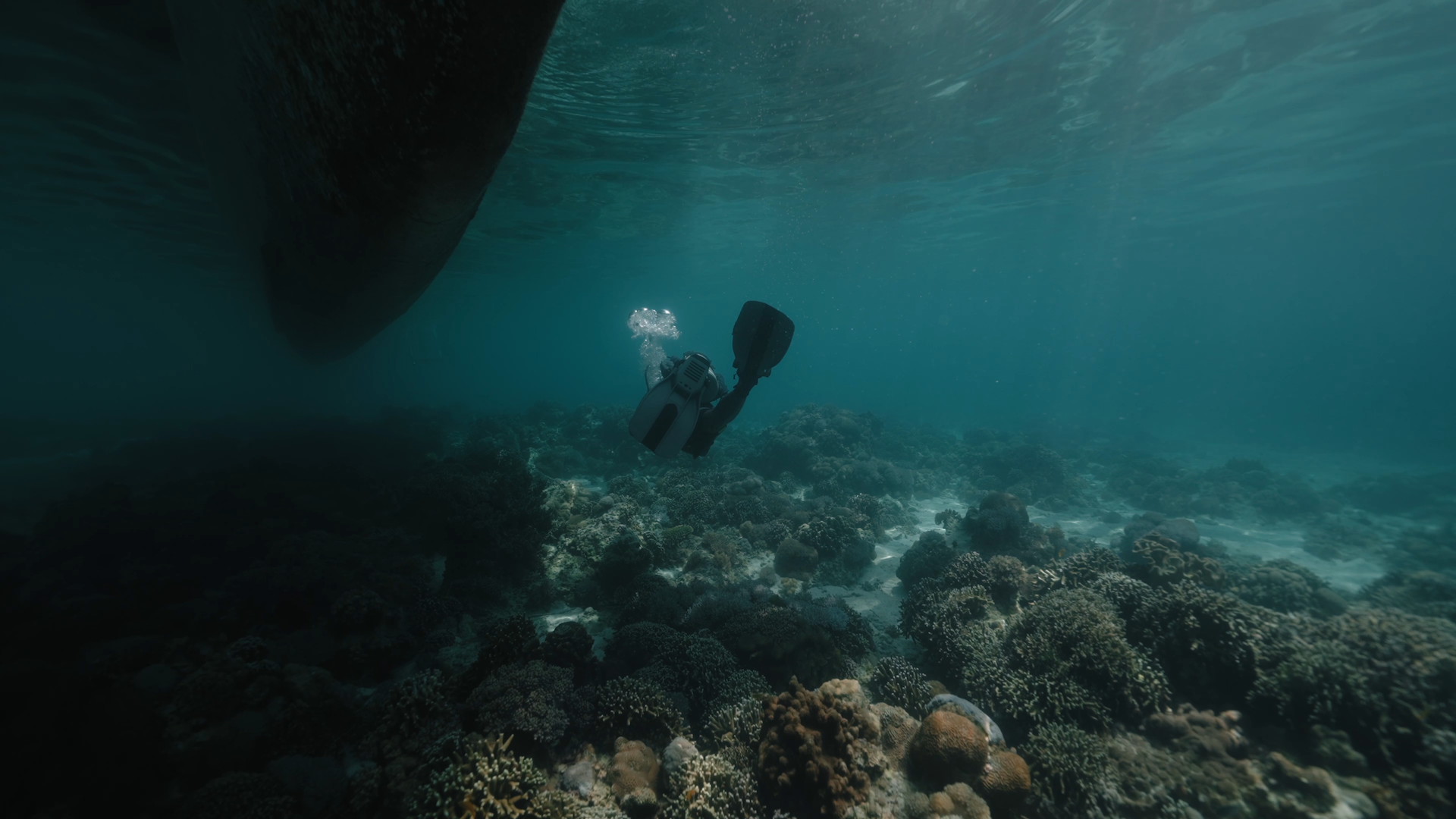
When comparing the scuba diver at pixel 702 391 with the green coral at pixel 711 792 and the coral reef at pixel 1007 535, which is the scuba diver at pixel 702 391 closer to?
the green coral at pixel 711 792

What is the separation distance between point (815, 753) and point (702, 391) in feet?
17.8

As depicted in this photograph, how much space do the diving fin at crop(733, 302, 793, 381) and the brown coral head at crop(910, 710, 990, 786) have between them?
5.68 metres

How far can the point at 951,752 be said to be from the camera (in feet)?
14.3

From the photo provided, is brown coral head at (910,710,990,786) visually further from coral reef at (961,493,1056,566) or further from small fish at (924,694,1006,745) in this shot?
coral reef at (961,493,1056,566)

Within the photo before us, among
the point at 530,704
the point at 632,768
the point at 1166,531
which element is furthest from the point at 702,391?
the point at 1166,531

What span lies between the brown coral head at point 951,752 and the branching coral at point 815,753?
1.56ft

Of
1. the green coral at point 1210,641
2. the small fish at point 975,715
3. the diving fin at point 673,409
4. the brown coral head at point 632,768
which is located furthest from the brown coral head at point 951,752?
the diving fin at point 673,409

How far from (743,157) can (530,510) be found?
17437 mm

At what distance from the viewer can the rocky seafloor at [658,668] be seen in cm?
398

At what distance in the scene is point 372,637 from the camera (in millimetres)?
6074

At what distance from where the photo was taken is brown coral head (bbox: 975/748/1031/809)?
4.29 m

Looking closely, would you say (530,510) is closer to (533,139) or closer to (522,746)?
(522,746)

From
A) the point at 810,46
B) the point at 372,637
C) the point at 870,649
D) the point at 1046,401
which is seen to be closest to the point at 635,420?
the point at 372,637

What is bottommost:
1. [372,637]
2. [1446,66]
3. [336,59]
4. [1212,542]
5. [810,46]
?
[372,637]
